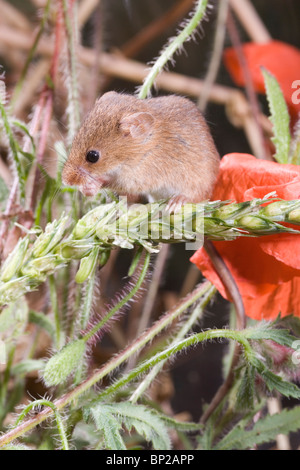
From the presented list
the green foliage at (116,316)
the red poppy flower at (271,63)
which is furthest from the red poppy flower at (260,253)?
the red poppy flower at (271,63)

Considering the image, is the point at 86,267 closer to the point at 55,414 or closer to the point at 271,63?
the point at 55,414

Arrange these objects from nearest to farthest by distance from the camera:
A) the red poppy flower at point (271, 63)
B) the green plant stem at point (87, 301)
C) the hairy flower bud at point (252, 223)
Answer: the hairy flower bud at point (252, 223) < the green plant stem at point (87, 301) < the red poppy flower at point (271, 63)

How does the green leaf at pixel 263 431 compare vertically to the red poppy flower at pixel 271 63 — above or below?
below

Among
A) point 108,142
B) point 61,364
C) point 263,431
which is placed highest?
point 108,142

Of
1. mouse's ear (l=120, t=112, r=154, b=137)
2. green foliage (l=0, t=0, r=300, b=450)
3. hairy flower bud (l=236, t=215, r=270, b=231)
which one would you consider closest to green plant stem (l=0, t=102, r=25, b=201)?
green foliage (l=0, t=0, r=300, b=450)

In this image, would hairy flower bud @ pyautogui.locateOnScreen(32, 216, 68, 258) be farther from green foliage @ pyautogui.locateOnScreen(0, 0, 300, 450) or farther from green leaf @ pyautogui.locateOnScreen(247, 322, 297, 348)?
green leaf @ pyautogui.locateOnScreen(247, 322, 297, 348)

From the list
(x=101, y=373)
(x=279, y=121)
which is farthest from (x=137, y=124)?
(x=101, y=373)

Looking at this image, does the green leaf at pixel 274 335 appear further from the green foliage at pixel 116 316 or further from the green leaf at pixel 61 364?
the green leaf at pixel 61 364
